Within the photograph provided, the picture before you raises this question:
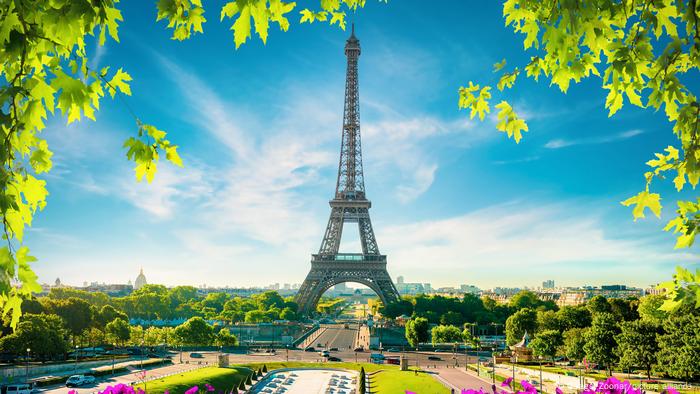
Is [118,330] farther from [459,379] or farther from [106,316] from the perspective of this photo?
[459,379]

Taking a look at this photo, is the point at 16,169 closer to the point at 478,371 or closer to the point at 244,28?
the point at 244,28

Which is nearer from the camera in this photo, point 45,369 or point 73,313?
point 45,369

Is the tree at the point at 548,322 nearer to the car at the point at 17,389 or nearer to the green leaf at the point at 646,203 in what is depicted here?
the car at the point at 17,389

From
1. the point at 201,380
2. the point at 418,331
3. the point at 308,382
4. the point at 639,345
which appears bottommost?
the point at 308,382

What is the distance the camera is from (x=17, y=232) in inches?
190

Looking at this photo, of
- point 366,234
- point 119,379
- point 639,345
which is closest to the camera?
point 119,379

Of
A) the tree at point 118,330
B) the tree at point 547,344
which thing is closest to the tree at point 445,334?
the tree at point 547,344

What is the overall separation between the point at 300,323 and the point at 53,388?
57.6 meters

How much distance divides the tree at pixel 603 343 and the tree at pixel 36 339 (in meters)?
54.6

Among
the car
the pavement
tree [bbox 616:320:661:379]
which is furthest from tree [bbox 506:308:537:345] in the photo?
the car

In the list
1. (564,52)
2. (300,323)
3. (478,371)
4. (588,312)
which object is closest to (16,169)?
(564,52)

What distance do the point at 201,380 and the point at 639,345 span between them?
40.6 metres

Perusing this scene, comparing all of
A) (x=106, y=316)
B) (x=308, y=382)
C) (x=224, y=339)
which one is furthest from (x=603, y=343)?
(x=106, y=316)

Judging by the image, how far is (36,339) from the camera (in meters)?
49.8
